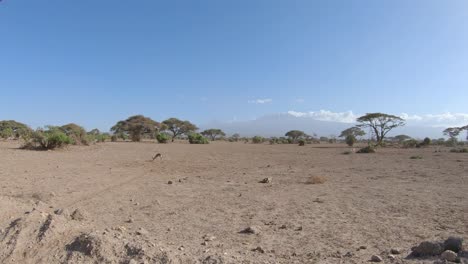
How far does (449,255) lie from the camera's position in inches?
158

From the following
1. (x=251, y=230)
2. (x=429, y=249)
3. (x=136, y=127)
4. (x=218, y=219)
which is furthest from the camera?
(x=136, y=127)

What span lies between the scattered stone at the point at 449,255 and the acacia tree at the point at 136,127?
54.2 metres

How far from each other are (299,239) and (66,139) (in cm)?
2373

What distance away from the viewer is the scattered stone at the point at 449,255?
398 centimetres

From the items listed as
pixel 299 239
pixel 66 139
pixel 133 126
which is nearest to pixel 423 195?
pixel 299 239

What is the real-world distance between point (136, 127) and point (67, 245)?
174 ft

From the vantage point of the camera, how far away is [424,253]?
4336mm

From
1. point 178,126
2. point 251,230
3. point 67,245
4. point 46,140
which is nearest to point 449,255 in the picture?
point 251,230

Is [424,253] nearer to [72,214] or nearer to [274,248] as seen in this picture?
[274,248]

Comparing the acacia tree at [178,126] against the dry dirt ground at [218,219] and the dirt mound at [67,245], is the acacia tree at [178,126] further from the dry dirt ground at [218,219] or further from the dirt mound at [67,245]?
the dirt mound at [67,245]

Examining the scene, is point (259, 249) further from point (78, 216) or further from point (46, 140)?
point (46, 140)

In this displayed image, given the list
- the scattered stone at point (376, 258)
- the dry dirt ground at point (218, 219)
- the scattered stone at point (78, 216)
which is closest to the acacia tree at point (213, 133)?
the dry dirt ground at point (218, 219)

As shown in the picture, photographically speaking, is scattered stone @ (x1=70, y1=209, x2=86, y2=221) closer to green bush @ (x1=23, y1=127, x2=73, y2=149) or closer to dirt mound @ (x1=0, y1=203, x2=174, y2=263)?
dirt mound @ (x1=0, y1=203, x2=174, y2=263)

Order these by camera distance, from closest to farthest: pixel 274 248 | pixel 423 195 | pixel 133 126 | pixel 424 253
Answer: pixel 424 253
pixel 274 248
pixel 423 195
pixel 133 126
